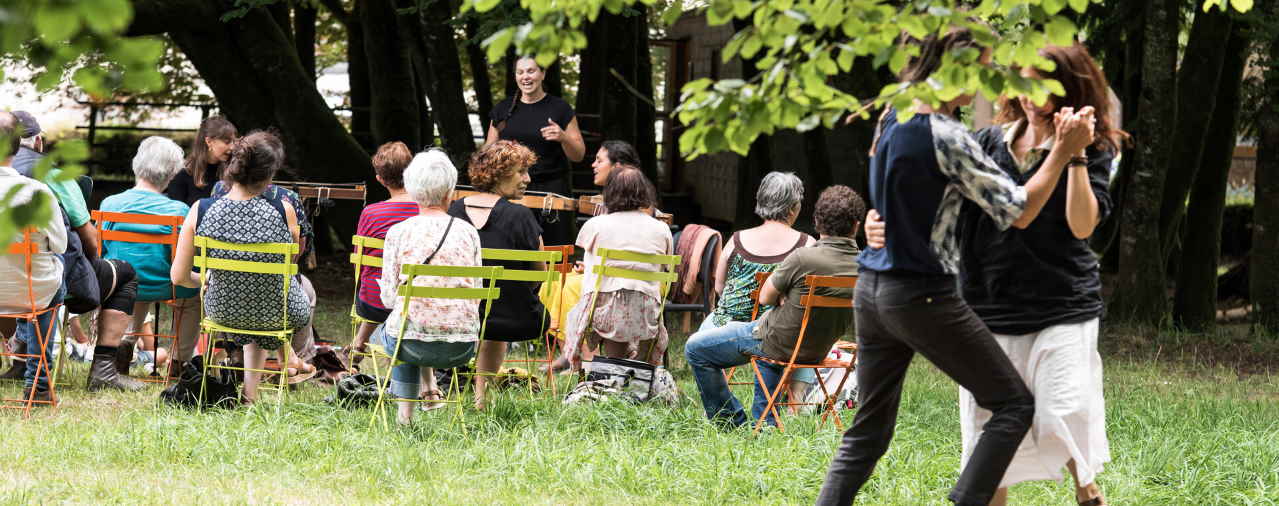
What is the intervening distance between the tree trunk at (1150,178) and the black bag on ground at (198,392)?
8.82 metres

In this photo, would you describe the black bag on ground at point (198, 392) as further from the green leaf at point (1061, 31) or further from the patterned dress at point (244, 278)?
the green leaf at point (1061, 31)

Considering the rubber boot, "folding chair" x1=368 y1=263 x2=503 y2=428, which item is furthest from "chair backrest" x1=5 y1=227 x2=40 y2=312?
"folding chair" x1=368 y1=263 x2=503 y2=428

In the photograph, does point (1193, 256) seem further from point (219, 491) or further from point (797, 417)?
point (219, 491)

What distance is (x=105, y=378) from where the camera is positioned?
7250 millimetres

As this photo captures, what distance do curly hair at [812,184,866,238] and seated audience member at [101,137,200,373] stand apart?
3.35 meters

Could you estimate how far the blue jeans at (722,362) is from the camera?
636 cm

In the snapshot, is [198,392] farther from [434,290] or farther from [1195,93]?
[1195,93]

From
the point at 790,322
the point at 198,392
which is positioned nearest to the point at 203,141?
the point at 198,392

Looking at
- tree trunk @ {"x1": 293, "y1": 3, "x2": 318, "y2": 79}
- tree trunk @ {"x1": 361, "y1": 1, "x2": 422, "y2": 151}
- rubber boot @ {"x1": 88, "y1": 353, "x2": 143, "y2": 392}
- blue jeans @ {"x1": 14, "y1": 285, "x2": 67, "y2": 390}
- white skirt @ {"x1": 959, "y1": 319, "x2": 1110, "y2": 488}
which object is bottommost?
rubber boot @ {"x1": 88, "y1": 353, "x2": 143, "y2": 392}

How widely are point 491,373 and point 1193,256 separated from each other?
9568 millimetres

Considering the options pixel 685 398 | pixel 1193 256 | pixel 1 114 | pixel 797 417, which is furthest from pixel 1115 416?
pixel 1193 256

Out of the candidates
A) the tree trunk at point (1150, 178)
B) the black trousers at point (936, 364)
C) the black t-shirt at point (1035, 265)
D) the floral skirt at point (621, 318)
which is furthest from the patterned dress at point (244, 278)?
the tree trunk at point (1150, 178)

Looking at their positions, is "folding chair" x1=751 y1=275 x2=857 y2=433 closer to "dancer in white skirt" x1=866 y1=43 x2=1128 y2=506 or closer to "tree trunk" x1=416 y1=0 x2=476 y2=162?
"dancer in white skirt" x1=866 y1=43 x2=1128 y2=506

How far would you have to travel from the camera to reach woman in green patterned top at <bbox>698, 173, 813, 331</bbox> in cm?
679
